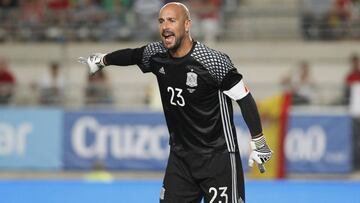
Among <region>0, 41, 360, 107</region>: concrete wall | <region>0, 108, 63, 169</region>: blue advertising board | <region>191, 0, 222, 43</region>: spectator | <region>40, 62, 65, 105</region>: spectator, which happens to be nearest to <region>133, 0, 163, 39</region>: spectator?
<region>0, 41, 360, 107</region>: concrete wall

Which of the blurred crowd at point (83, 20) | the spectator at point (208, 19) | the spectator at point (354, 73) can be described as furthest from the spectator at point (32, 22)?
the spectator at point (354, 73)

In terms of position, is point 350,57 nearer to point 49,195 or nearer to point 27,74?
point 27,74

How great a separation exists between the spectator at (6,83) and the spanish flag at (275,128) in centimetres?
503

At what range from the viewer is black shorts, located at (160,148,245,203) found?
6.25 meters

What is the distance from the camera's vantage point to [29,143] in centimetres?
1494

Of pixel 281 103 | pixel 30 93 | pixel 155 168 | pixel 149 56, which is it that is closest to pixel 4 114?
pixel 30 93

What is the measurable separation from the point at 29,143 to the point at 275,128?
4641 millimetres

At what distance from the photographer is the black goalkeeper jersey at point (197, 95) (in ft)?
20.1

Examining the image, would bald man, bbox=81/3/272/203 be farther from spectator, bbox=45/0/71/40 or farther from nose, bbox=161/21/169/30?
spectator, bbox=45/0/71/40

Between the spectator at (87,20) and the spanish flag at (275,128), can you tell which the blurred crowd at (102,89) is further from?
the spanish flag at (275,128)

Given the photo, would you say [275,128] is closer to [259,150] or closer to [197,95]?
[259,150]

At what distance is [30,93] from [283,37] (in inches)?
210

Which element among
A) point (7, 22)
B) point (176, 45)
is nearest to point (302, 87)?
point (7, 22)

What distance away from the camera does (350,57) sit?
17.0 m
